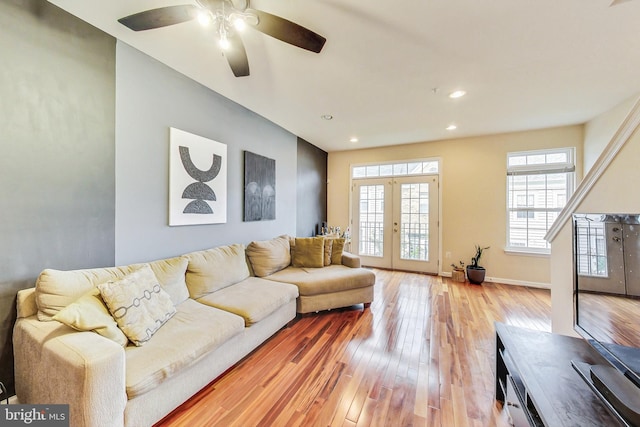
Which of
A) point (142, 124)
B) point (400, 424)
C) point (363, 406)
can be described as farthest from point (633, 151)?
point (142, 124)

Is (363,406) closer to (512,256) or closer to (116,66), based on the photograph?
(116,66)

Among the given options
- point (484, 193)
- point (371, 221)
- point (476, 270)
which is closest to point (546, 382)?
point (476, 270)

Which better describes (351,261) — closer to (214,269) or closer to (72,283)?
(214,269)

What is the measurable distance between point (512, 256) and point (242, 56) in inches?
194

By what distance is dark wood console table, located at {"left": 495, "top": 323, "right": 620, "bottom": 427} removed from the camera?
91 centimetres

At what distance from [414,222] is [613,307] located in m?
3.69

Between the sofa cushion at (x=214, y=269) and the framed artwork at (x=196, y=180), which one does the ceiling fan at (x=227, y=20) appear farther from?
the sofa cushion at (x=214, y=269)

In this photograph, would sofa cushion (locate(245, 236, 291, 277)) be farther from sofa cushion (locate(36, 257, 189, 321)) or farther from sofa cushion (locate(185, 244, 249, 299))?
sofa cushion (locate(36, 257, 189, 321))

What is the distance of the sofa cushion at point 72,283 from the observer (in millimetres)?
1355

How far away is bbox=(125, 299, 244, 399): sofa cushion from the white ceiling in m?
2.17

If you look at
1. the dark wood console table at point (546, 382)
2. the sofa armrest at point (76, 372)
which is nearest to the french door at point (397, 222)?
the dark wood console table at point (546, 382)

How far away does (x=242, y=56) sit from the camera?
1746 millimetres

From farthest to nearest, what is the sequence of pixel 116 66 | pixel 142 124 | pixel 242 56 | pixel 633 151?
pixel 142 124
pixel 116 66
pixel 242 56
pixel 633 151

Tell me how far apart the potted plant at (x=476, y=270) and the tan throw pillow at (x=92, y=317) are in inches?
184
